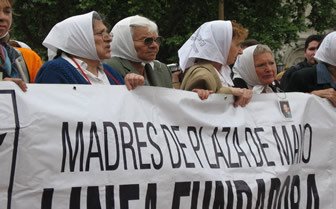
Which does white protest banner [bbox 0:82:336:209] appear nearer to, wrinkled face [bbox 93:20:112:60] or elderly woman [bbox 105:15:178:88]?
wrinkled face [bbox 93:20:112:60]

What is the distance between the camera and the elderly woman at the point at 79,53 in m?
3.73

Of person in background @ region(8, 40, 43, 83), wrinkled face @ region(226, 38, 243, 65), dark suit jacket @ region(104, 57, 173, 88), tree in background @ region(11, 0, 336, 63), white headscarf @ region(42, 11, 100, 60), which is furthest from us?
tree in background @ region(11, 0, 336, 63)

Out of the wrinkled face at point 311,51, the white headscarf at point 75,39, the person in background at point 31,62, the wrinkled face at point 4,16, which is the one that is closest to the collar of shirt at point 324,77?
the wrinkled face at point 311,51

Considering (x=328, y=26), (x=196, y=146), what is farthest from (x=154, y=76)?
(x=328, y=26)

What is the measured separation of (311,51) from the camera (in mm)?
6738

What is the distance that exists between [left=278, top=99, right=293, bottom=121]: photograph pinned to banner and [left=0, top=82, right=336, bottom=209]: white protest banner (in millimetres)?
16

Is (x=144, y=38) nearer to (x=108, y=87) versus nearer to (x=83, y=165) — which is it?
(x=108, y=87)

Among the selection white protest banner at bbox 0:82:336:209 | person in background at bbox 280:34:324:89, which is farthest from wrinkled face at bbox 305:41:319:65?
white protest banner at bbox 0:82:336:209

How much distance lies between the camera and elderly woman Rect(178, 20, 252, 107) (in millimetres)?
4250

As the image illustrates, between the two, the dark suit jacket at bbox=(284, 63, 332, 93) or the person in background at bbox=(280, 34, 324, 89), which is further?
the person in background at bbox=(280, 34, 324, 89)

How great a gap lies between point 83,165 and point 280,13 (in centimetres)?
1482

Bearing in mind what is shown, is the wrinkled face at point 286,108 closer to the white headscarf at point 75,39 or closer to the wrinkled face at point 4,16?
the white headscarf at point 75,39

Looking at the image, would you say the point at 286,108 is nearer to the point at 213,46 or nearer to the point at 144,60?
the point at 213,46

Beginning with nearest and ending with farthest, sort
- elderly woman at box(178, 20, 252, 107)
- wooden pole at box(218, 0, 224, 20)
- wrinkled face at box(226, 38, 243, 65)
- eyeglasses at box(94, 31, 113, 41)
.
→ eyeglasses at box(94, 31, 113, 41) → elderly woman at box(178, 20, 252, 107) → wrinkled face at box(226, 38, 243, 65) → wooden pole at box(218, 0, 224, 20)
